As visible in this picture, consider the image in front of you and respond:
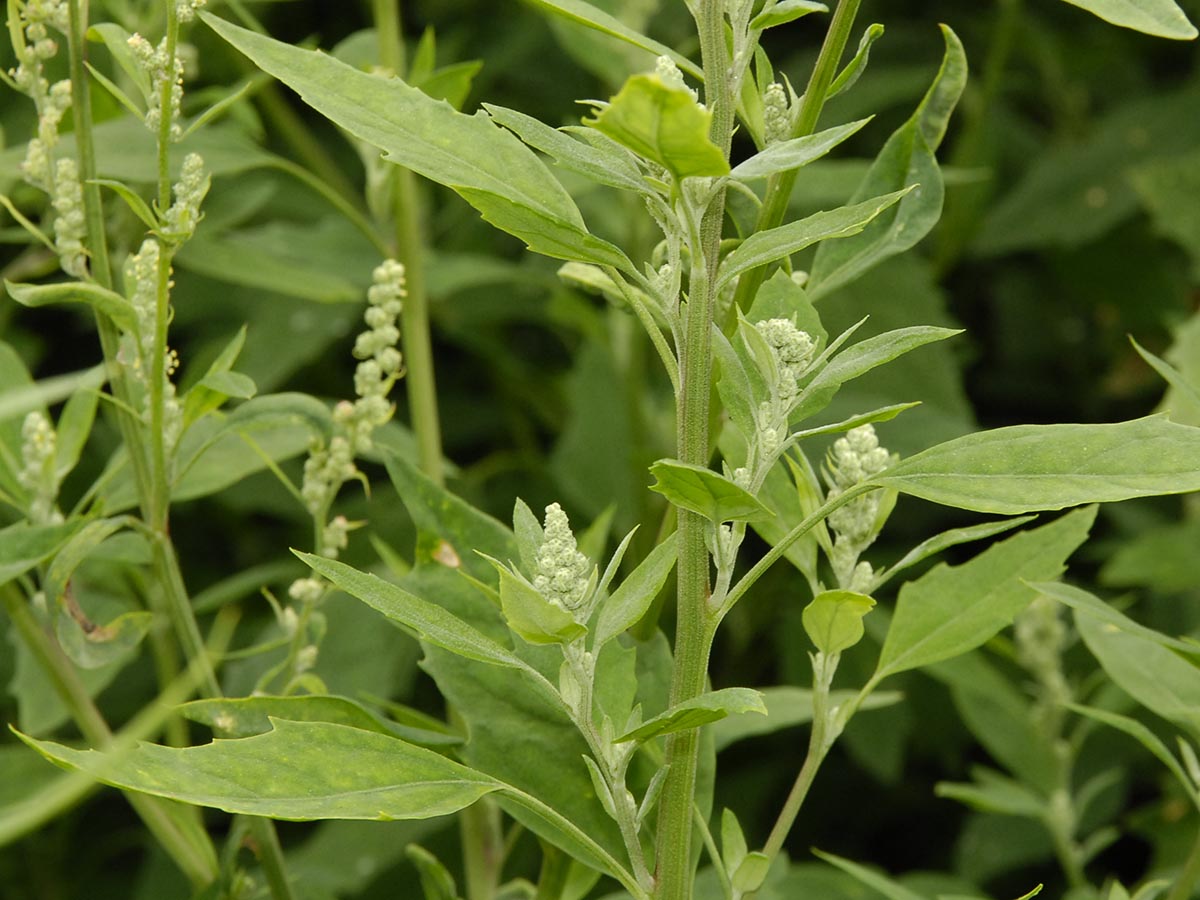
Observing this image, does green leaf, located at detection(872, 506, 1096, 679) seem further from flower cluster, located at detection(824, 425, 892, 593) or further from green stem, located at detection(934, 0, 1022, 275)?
green stem, located at detection(934, 0, 1022, 275)

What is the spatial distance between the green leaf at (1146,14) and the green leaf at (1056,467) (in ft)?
0.41

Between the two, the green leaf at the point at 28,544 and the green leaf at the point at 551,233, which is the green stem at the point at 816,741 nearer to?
the green leaf at the point at 551,233

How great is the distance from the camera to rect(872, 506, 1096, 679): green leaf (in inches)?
24.5

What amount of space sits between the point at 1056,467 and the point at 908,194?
0.19 m

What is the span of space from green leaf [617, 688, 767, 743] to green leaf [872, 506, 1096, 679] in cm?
19

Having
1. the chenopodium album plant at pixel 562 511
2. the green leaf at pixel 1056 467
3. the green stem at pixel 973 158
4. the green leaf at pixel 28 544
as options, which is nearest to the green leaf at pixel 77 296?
the chenopodium album plant at pixel 562 511

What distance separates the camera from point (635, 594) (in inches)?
18.8

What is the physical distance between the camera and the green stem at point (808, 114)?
0.51 meters

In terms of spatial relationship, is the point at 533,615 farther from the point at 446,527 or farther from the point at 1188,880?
the point at 1188,880

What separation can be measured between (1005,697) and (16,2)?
0.82m

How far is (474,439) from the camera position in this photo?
1657mm

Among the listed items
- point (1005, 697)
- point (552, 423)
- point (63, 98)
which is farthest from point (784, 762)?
point (63, 98)

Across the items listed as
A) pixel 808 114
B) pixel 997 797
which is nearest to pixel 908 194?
pixel 808 114

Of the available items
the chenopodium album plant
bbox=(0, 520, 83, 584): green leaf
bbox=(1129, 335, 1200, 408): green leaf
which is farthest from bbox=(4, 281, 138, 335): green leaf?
bbox=(1129, 335, 1200, 408): green leaf
